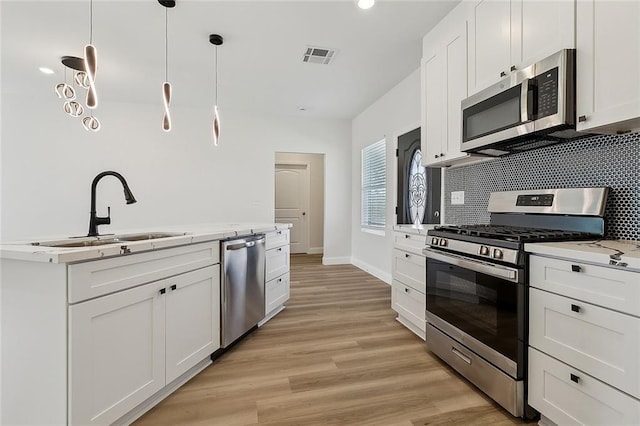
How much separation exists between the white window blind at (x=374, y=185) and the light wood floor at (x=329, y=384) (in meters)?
2.14

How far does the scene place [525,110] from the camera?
68.5 inches

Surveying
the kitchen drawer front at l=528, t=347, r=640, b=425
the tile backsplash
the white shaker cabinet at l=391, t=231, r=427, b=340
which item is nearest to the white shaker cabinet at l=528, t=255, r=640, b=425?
the kitchen drawer front at l=528, t=347, r=640, b=425

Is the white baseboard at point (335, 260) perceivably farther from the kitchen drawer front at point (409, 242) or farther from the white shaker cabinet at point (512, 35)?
the white shaker cabinet at point (512, 35)

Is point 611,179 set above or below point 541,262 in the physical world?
above

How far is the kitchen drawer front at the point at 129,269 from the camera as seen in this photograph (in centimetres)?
125

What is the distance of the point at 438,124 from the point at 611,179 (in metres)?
1.27

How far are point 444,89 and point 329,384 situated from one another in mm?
2432

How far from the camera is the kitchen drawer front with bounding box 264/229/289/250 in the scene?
2.83 meters

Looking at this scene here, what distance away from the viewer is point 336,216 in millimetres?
5793

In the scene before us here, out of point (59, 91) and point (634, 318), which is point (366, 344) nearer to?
point (634, 318)

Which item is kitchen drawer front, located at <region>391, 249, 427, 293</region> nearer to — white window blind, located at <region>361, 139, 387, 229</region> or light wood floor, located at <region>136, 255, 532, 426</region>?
light wood floor, located at <region>136, 255, 532, 426</region>

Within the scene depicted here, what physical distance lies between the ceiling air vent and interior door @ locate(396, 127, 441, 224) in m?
1.34

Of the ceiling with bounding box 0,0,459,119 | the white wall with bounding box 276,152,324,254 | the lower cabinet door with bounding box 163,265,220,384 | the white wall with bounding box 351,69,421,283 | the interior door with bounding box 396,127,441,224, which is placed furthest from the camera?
the white wall with bounding box 276,152,324,254

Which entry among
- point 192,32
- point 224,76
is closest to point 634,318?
point 192,32
